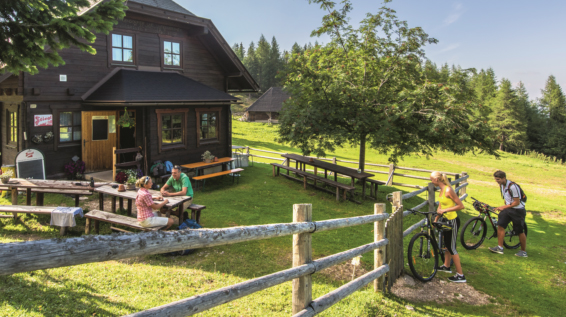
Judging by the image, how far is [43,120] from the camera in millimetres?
11367

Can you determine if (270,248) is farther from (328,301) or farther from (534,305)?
(534,305)

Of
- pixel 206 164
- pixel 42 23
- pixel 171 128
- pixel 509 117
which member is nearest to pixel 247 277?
Answer: pixel 42 23

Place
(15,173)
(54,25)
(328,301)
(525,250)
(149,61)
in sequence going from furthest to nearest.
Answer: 1. (149,61)
2. (15,173)
3. (525,250)
4. (54,25)
5. (328,301)

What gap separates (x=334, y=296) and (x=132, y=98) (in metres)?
9.90

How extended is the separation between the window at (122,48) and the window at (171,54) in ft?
4.68

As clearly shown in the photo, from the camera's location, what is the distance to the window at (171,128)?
43.1 feet

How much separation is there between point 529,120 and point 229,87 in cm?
7029

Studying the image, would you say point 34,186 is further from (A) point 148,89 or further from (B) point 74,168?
(A) point 148,89

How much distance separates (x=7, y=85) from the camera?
39.0 feet

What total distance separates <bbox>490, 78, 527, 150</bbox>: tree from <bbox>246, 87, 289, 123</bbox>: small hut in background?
3818cm

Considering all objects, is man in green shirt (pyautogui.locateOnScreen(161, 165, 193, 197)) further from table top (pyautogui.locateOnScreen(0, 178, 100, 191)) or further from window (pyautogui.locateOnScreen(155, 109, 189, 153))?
window (pyautogui.locateOnScreen(155, 109, 189, 153))

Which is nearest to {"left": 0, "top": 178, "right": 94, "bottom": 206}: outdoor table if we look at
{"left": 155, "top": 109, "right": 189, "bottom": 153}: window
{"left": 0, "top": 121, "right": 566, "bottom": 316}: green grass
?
{"left": 0, "top": 121, "right": 566, "bottom": 316}: green grass

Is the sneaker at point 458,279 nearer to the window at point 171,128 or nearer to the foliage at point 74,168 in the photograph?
the window at point 171,128

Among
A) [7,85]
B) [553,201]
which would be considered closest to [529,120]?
[553,201]
